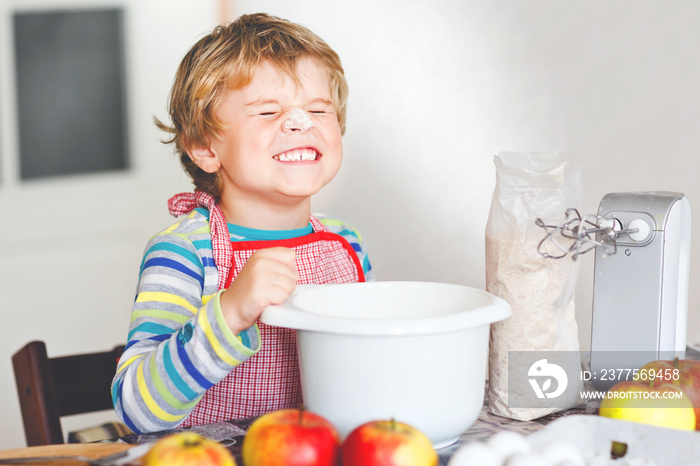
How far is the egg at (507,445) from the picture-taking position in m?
0.64

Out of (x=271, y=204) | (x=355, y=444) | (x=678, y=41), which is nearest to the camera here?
(x=355, y=444)

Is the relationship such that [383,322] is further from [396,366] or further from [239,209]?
[239,209]

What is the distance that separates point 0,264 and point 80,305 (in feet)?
1.11

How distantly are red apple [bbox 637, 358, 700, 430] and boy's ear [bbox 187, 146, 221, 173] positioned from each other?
71 centimetres

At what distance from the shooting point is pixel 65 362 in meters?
1.26

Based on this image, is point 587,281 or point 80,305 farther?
point 80,305

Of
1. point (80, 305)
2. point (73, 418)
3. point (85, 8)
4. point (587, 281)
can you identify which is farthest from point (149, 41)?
point (587, 281)

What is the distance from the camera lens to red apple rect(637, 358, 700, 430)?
84 centimetres

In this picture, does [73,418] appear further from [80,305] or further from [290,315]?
[290,315]

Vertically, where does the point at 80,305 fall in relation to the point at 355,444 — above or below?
below

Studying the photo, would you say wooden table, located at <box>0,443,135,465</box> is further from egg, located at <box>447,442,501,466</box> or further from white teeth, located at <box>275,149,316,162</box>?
white teeth, located at <box>275,149,316,162</box>

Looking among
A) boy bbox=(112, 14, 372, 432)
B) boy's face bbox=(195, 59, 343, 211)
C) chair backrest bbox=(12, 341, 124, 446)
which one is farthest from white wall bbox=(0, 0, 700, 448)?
chair backrest bbox=(12, 341, 124, 446)

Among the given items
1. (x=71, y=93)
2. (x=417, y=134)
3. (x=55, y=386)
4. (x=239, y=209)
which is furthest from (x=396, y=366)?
(x=71, y=93)

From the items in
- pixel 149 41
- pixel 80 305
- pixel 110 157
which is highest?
pixel 149 41
